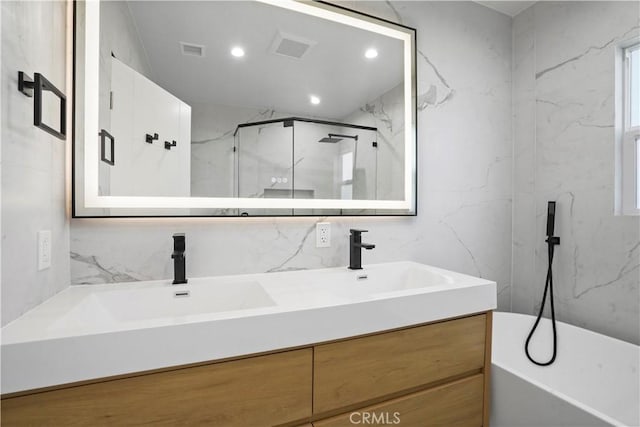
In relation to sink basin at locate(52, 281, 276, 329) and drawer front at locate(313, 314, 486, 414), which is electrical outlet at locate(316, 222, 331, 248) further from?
drawer front at locate(313, 314, 486, 414)

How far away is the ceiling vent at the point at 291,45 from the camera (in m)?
1.40

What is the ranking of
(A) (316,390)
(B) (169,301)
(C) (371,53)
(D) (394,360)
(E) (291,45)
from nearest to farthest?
1. (A) (316,390)
2. (D) (394,360)
3. (B) (169,301)
4. (E) (291,45)
5. (C) (371,53)

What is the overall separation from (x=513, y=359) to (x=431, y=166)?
1.20 metres

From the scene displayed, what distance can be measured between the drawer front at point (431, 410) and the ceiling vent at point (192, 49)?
1.38m

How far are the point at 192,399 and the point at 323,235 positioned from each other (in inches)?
34.8

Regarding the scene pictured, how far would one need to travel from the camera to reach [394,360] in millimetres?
1006

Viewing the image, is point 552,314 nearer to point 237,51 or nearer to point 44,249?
point 237,51

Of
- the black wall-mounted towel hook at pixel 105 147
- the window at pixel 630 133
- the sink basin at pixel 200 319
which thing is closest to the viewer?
the sink basin at pixel 200 319

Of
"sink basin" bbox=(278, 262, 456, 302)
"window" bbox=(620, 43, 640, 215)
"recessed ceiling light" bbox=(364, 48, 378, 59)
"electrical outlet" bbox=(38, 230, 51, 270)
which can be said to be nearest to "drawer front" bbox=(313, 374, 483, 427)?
"sink basin" bbox=(278, 262, 456, 302)

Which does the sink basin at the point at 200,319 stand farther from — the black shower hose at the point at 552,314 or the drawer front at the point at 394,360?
the black shower hose at the point at 552,314

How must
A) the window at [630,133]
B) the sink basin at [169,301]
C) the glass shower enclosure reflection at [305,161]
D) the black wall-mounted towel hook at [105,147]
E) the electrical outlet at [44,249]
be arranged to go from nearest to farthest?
the electrical outlet at [44,249] < the sink basin at [169,301] < the black wall-mounted towel hook at [105,147] < the glass shower enclosure reflection at [305,161] < the window at [630,133]

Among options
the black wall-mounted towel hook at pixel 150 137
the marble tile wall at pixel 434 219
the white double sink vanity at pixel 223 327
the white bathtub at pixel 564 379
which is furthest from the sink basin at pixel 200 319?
the black wall-mounted towel hook at pixel 150 137

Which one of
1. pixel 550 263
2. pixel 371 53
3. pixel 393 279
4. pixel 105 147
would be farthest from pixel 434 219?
pixel 105 147

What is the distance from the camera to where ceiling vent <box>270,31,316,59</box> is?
1398 mm
